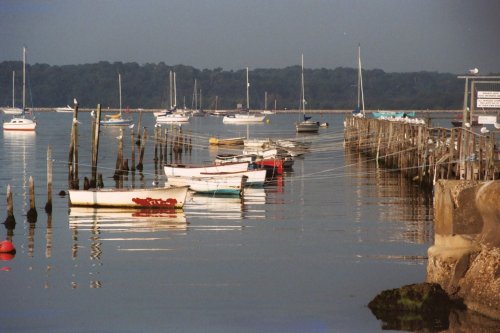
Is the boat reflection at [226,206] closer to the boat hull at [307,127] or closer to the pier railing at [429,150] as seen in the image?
the pier railing at [429,150]

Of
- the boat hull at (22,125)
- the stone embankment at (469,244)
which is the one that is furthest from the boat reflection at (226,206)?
the boat hull at (22,125)

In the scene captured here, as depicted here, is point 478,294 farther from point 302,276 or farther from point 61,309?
point 61,309

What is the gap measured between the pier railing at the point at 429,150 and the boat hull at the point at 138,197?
10363 millimetres

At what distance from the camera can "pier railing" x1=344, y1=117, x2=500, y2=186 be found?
35656 millimetres

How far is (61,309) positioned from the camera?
70.1 feet

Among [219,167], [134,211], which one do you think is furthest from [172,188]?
[219,167]

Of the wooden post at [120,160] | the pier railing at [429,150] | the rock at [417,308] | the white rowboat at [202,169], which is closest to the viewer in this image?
the rock at [417,308]

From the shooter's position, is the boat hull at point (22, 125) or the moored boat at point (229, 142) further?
the boat hull at point (22, 125)

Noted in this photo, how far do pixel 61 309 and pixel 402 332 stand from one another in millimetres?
7329

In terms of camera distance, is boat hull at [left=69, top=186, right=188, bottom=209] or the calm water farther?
boat hull at [left=69, top=186, right=188, bottom=209]

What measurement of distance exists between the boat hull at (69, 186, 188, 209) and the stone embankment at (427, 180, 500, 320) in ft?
56.5

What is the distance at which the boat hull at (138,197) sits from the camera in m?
36.2

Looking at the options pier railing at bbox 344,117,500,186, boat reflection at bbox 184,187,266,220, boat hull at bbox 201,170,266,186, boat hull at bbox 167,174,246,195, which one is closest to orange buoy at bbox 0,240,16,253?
boat reflection at bbox 184,187,266,220

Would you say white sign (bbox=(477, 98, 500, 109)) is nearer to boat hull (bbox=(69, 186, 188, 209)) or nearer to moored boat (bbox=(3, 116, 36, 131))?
boat hull (bbox=(69, 186, 188, 209))
